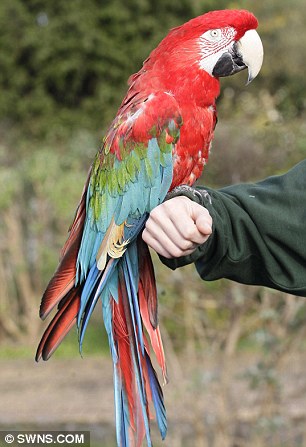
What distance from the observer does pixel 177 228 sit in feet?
3.00

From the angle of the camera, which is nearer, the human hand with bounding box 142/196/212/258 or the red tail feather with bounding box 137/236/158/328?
the human hand with bounding box 142/196/212/258

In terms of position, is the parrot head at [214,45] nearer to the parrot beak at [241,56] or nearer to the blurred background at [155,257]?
the parrot beak at [241,56]

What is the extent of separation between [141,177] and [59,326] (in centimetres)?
34

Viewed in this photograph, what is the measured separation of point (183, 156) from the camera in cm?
131

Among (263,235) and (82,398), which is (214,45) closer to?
(263,235)

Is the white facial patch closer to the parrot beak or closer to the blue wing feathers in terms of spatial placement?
the parrot beak

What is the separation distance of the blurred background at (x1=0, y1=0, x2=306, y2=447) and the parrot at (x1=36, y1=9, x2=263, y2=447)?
4.22 feet

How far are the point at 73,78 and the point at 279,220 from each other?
27.9ft

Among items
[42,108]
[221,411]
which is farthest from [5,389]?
[42,108]

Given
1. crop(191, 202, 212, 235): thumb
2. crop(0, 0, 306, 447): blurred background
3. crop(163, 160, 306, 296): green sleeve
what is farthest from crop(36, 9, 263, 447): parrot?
crop(0, 0, 306, 447): blurred background

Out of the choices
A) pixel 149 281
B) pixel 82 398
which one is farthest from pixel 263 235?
pixel 82 398

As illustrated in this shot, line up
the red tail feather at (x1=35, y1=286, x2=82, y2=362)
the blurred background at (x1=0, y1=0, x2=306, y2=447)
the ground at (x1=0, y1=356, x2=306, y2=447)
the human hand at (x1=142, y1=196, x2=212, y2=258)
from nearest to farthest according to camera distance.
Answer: the human hand at (x1=142, y1=196, x2=212, y2=258) < the red tail feather at (x1=35, y1=286, x2=82, y2=362) < the blurred background at (x1=0, y1=0, x2=306, y2=447) < the ground at (x1=0, y1=356, x2=306, y2=447)

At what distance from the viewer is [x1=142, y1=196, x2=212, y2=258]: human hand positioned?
914 mm

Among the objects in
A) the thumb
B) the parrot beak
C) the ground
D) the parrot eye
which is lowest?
the ground
